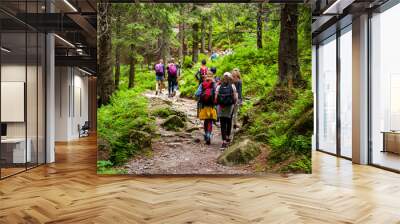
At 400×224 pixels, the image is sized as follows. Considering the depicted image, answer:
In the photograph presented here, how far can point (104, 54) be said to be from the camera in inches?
318

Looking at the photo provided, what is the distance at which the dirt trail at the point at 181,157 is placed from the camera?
26.3 feet

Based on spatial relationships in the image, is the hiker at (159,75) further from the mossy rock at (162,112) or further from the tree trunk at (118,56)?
the tree trunk at (118,56)

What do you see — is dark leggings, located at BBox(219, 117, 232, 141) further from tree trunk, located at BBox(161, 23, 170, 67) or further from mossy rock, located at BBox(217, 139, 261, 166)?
tree trunk, located at BBox(161, 23, 170, 67)

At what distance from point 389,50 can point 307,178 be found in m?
3.24

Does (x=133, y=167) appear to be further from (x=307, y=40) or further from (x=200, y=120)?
(x=307, y=40)

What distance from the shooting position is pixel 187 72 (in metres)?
8.34

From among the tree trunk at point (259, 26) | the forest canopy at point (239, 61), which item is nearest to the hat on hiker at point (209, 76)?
the forest canopy at point (239, 61)

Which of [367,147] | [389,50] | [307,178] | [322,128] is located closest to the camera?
[307,178]

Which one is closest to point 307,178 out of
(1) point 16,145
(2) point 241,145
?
(2) point 241,145

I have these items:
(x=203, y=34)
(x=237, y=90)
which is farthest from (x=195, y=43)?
(x=237, y=90)

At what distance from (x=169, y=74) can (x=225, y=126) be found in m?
1.44

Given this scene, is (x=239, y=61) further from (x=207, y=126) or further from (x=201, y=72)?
(x=207, y=126)

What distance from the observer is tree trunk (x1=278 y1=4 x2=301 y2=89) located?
322 inches

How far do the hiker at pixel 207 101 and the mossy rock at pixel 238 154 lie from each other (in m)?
0.52
